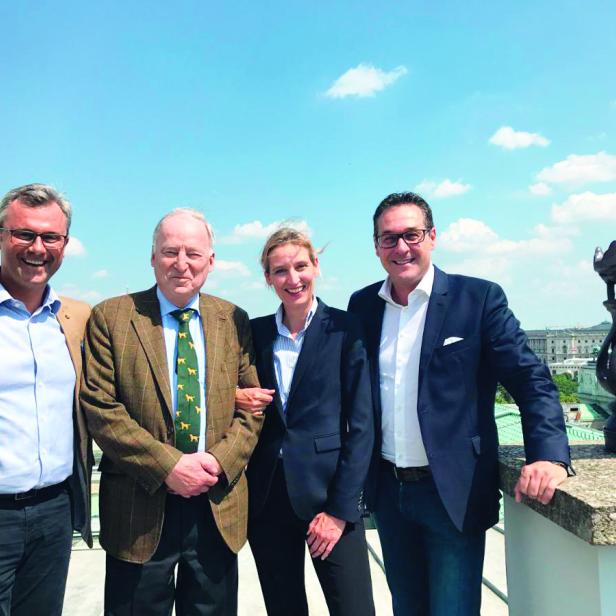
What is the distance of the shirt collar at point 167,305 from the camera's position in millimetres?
3059

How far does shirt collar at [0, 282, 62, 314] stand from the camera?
282 cm

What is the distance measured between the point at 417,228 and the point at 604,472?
58.7 inches

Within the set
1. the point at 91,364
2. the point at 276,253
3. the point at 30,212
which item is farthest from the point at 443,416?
the point at 30,212

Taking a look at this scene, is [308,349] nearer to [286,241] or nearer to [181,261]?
[286,241]

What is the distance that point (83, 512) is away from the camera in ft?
9.93

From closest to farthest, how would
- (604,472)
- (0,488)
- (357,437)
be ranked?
(604,472)
(0,488)
(357,437)

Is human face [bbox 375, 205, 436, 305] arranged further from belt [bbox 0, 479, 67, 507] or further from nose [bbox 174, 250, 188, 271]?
belt [bbox 0, 479, 67, 507]

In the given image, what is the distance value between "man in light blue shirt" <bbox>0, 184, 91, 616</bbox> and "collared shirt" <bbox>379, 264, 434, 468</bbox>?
1680 millimetres

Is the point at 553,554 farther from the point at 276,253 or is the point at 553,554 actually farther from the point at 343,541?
the point at 276,253

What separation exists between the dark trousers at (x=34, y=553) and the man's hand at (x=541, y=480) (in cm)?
234

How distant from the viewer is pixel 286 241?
3.04 m

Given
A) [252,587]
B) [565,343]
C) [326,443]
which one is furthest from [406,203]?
[565,343]

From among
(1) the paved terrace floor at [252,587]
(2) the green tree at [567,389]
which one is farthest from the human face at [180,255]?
(2) the green tree at [567,389]

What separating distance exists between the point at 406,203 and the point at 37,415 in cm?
224
